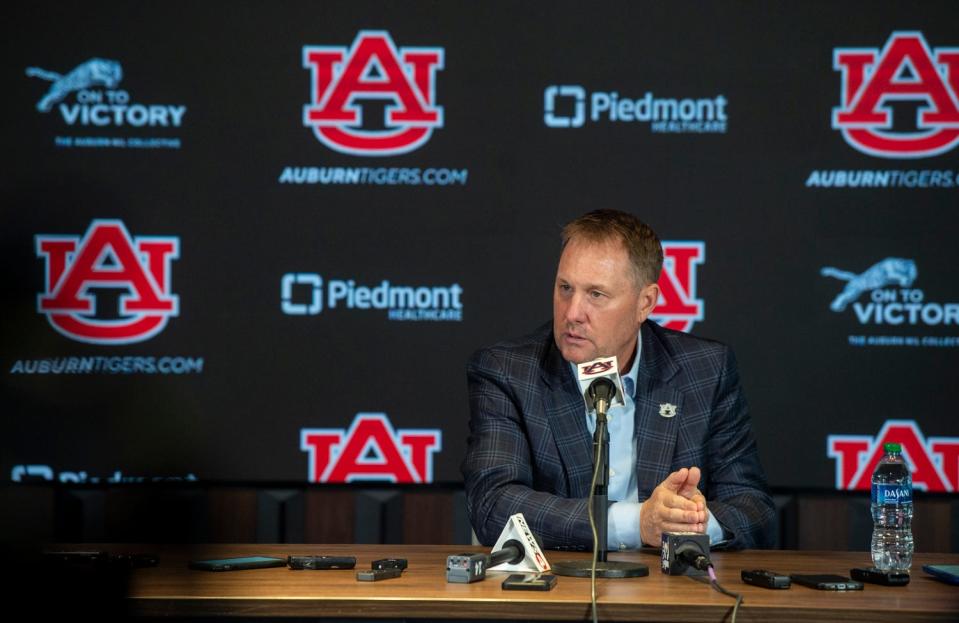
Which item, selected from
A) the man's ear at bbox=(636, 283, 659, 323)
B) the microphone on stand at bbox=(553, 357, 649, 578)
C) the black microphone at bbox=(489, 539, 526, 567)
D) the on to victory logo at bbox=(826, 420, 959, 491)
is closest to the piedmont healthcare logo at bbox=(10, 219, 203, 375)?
the man's ear at bbox=(636, 283, 659, 323)

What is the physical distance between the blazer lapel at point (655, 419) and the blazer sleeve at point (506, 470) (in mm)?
206

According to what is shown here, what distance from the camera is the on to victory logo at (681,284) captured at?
3.77 meters

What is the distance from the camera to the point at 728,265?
12.3ft

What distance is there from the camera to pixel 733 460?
2838 mm

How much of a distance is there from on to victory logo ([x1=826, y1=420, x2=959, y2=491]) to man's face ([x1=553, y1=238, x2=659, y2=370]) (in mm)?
1309

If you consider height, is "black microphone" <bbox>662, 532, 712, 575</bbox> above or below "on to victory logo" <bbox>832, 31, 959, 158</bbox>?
below

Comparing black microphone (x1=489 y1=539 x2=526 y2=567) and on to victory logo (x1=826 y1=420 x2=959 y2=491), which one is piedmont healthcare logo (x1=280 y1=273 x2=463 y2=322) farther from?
black microphone (x1=489 y1=539 x2=526 y2=567)

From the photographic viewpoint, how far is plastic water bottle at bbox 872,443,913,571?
7.73 ft

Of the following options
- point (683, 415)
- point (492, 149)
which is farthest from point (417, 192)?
point (683, 415)

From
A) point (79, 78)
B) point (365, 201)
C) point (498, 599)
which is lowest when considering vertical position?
point (498, 599)

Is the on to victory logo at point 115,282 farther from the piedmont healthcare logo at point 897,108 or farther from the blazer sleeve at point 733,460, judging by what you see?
the piedmont healthcare logo at point 897,108

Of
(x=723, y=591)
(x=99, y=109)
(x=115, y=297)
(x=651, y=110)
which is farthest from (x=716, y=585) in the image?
(x=99, y=109)

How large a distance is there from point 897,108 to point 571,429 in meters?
1.78

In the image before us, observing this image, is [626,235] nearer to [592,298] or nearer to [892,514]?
[592,298]
